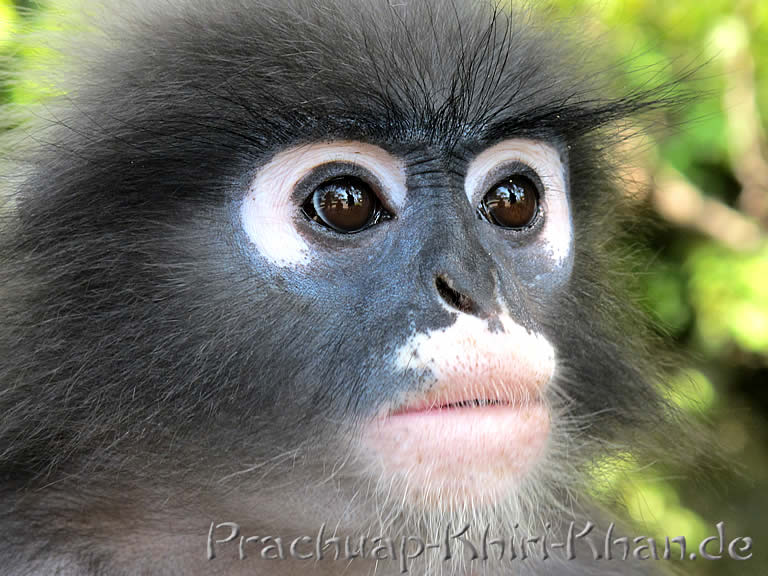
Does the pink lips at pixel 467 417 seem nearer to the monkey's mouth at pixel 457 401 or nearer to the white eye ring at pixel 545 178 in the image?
the monkey's mouth at pixel 457 401

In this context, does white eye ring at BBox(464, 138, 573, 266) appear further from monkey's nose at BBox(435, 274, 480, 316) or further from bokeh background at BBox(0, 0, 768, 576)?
bokeh background at BBox(0, 0, 768, 576)

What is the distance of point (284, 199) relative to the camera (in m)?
1.79

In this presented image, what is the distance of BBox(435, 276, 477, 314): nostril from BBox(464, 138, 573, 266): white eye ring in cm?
33

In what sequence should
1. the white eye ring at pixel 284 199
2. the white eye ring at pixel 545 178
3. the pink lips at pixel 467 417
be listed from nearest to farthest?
the pink lips at pixel 467 417, the white eye ring at pixel 284 199, the white eye ring at pixel 545 178

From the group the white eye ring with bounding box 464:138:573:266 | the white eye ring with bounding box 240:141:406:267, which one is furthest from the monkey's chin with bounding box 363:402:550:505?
the white eye ring with bounding box 464:138:573:266

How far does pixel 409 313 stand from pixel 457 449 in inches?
10.4

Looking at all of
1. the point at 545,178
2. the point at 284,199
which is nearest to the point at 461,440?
the point at 284,199

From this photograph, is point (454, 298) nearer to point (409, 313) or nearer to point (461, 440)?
point (409, 313)

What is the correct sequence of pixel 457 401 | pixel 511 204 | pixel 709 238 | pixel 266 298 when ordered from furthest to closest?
pixel 709 238 < pixel 511 204 < pixel 266 298 < pixel 457 401

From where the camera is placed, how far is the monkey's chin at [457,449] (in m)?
1.64

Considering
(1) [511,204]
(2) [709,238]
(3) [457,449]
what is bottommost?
(3) [457,449]

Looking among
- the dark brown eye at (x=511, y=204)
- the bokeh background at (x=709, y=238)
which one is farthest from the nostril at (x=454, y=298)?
the bokeh background at (x=709, y=238)

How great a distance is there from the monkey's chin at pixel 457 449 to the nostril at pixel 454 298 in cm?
18

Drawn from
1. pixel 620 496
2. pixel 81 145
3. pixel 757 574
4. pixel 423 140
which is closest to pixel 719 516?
pixel 757 574
